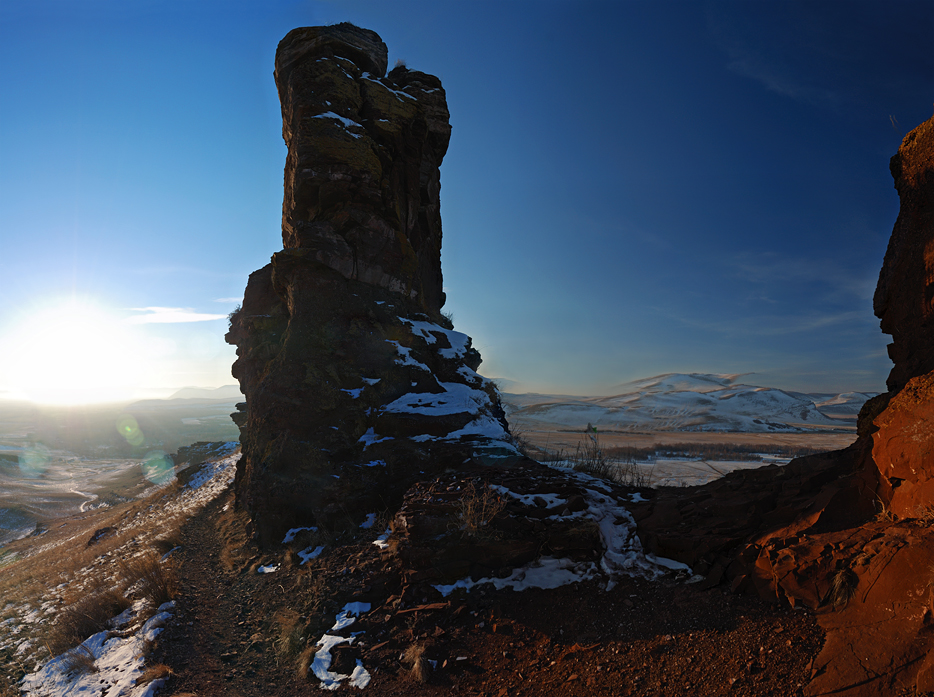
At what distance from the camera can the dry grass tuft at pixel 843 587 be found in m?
4.24

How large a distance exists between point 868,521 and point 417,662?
5.76 m

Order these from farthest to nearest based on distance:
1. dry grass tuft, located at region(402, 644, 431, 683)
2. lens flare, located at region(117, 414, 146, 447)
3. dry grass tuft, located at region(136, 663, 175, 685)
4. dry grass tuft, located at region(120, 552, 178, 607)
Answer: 1. lens flare, located at region(117, 414, 146, 447)
2. dry grass tuft, located at region(120, 552, 178, 607)
3. dry grass tuft, located at region(136, 663, 175, 685)
4. dry grass tuft, located at region(402, 644, 431, 683)

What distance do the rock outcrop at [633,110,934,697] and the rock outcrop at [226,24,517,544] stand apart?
5.10 meters

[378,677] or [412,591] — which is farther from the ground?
[412,591]

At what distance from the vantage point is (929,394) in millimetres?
4820

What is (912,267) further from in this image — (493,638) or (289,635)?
(289,635)

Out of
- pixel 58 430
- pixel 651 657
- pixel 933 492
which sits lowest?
pixel 58 430

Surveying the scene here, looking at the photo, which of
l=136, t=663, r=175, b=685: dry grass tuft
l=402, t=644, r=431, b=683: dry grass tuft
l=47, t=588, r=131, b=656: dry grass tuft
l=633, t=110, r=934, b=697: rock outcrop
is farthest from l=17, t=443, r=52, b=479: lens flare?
l=633, t=110, r=934, b=697: rock outcrop

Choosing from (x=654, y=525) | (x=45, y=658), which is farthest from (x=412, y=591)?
(x=45, y=658)

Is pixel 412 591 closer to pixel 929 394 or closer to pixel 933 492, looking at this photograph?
pixel 933 492

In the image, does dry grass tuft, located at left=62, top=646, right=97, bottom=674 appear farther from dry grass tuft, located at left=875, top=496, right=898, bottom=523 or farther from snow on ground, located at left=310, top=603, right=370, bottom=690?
dry grass tuft, located at left=875, top=496, right=898, bottom=523

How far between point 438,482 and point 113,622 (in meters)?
6.94

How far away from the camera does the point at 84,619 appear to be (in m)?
8.25

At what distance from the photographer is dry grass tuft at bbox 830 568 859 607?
424cm
